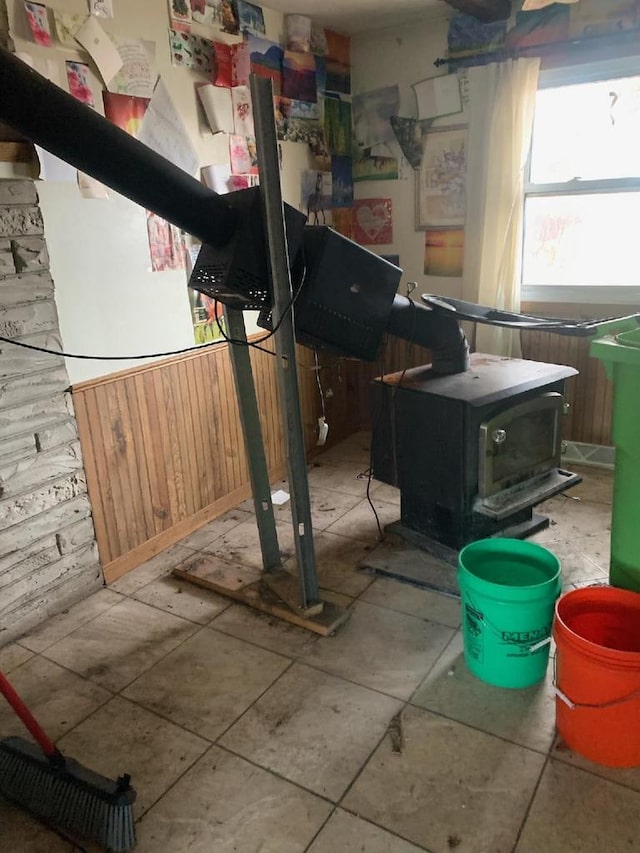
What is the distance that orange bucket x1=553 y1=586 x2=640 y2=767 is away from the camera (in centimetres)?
147

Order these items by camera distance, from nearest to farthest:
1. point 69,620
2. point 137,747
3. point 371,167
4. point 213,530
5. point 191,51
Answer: point 137,747
point 69,620
point 191,51
point 213,530
point 371,167

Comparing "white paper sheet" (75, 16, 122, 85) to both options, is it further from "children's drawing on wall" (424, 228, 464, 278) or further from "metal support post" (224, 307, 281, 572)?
"children's drawing on wall" (424, 228, 464, 278)

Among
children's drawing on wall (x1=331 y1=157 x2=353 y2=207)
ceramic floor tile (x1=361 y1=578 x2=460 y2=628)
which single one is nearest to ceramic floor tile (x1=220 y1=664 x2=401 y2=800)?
ceramic floor tile (x1=361 y1=578 x2=460 y2=628)

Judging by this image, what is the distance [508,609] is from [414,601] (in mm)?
603

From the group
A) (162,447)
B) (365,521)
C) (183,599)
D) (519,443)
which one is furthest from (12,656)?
(519,443)

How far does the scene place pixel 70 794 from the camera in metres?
1.46

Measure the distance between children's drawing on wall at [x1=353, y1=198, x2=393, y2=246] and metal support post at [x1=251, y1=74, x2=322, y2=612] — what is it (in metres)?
2.04

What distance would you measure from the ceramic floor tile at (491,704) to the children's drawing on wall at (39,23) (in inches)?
92.2

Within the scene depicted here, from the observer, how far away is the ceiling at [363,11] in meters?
2.95

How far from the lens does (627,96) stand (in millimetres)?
2977

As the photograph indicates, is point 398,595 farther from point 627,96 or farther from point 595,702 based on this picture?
point 627,96

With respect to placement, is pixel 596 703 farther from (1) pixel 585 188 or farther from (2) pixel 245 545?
(1) pixel 585 188

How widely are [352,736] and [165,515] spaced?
1366mm

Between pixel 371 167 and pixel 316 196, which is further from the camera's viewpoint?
pixel 371 167
